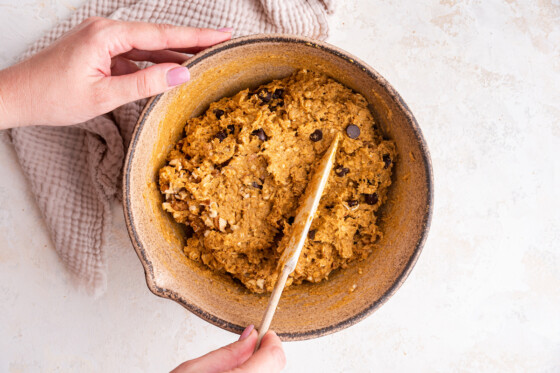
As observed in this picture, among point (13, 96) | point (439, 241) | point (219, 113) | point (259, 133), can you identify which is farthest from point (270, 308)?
point (13, 96)

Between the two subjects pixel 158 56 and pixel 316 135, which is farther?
pixel 158 56

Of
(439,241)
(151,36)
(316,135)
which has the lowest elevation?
(439,241)

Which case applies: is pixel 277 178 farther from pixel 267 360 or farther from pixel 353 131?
pixel 267 360

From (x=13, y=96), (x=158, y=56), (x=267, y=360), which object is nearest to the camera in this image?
(x=267, y=360)

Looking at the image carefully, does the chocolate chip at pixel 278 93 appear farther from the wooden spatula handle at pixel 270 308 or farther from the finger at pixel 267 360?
the finger at pixel 267 360

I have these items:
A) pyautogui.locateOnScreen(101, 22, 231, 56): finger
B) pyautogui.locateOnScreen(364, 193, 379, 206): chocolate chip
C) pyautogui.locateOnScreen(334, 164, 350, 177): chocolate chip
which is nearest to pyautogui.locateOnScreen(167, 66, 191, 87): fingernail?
pyautogui.locateOnScreen(101, 22, 231, 56): finger

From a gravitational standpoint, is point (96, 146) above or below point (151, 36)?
below

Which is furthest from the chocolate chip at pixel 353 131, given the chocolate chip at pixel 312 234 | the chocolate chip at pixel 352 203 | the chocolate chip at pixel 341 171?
the chocolate chip at pixel 312 234

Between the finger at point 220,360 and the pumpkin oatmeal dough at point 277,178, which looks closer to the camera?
the finger at point 220,360
